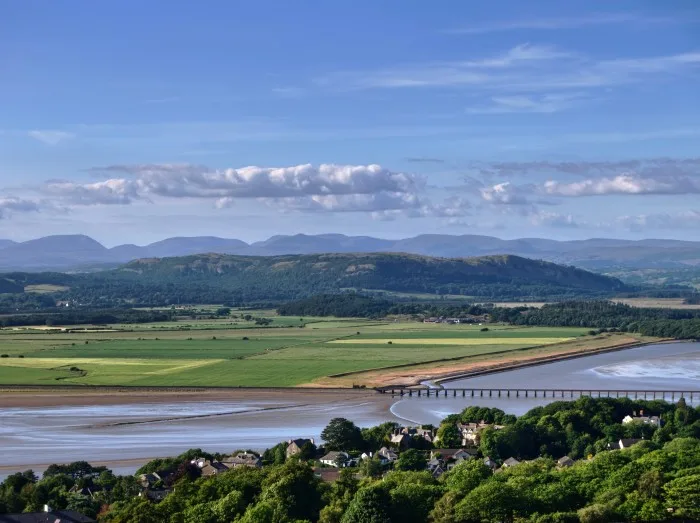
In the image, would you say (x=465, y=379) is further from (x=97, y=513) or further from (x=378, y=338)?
(x=97, y=513)

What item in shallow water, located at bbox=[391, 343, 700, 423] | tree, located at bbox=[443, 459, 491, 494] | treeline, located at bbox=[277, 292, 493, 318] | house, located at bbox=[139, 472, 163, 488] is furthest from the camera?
treeline, located at bbox=[277, 292, 493, 318]

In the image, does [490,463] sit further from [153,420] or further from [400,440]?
[153,420]

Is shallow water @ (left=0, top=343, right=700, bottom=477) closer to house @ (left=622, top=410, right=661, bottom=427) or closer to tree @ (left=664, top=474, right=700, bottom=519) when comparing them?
house @ (left=622, top=410, right=661, bottom=427)

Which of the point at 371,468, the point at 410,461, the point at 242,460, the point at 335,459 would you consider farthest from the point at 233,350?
the point at 371,468

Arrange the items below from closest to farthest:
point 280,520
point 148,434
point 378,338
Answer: point 280,520 → point 148,434 → point 378,338

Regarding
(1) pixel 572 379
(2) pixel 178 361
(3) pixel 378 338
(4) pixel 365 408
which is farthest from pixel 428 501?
(3) pixel 378 338

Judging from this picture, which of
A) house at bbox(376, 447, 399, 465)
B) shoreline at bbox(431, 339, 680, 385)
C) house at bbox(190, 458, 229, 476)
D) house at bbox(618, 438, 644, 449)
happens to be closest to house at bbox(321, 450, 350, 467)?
house at bbox(376, 447, 399, 465)
